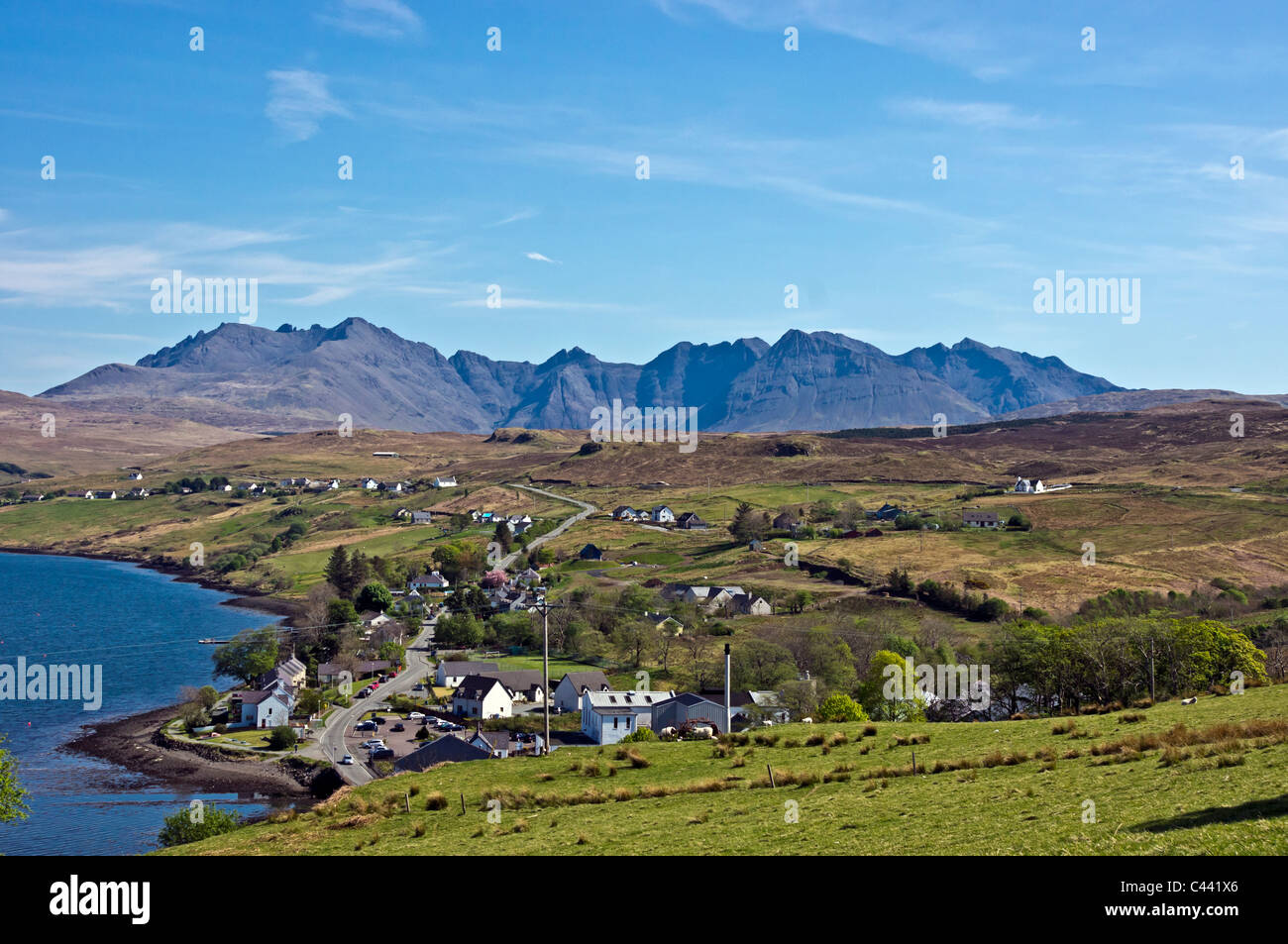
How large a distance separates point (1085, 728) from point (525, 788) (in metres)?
14.3

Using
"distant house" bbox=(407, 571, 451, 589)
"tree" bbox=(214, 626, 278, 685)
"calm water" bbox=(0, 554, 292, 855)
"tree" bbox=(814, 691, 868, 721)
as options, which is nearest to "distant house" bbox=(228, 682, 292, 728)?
"tree" bbox=(214, 626, 278, 685)

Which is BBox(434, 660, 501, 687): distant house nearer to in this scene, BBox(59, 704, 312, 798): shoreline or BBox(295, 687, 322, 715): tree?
BBox(295, 687, 322, 715): tree

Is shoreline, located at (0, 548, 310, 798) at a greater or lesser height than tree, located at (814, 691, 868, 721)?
lesser

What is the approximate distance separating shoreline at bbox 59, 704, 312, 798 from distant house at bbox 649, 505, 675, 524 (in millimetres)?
94468

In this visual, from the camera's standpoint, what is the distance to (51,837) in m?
45.3

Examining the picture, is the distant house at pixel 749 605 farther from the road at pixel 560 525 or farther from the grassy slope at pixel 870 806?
the grassy slope at pixel 870 806

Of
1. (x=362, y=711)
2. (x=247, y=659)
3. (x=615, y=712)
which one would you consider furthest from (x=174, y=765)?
(x=615, y=712)

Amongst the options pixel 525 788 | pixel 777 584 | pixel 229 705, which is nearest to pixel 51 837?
pixel 229 705

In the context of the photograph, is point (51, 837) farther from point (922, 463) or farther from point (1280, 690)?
point (922, 463)

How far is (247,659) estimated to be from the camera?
77.4 m

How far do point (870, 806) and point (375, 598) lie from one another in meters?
89.4

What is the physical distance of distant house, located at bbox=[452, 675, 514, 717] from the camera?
6612cm

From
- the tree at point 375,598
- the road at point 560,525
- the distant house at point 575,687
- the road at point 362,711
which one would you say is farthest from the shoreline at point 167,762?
the road at point 560,525

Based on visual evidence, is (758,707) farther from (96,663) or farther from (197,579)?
(197,579)
